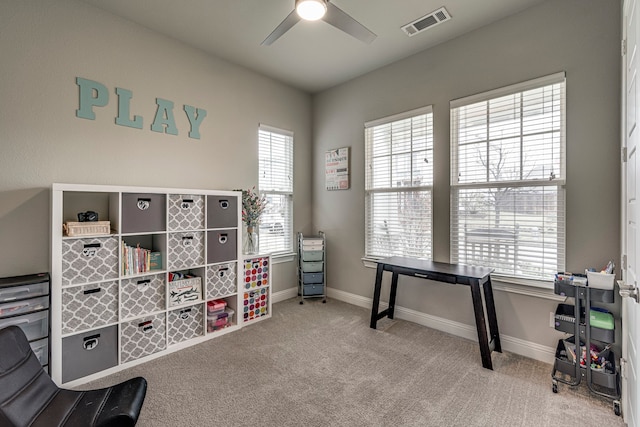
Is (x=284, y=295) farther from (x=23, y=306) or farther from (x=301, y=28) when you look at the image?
(x=301, y=28)

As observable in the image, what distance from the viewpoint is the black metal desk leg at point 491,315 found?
260 centimetres

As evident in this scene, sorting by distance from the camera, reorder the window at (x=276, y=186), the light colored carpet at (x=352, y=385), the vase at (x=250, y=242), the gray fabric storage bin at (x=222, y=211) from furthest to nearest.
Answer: the window at (x=276, y=186)
the vase at (x=250, y=242)
the gray fabric storage bin at (x=222, y=211)
the light colored carpet at (x=352, y=385)

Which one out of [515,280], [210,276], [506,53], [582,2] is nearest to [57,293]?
[210,276]

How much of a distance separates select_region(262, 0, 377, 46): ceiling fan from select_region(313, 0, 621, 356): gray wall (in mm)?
1227

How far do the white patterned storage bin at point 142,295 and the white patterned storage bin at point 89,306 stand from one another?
70 mm

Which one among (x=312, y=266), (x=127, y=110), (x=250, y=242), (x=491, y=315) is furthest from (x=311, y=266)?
(x=127, y=110)

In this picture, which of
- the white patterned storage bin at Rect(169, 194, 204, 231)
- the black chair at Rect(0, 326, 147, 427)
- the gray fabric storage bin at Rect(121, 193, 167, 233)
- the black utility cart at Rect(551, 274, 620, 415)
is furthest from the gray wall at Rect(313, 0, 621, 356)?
the black chair at Rect(0, 326, 147, 427)

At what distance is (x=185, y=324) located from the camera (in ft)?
9.20

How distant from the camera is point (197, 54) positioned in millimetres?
3199

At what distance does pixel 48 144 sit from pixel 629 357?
4195mm

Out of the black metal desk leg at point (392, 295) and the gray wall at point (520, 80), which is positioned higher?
the gray wall at point (520, 80)

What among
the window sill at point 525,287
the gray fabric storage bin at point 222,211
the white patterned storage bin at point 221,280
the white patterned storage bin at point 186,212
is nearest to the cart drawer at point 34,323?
the white patterned storage bin at point 186,212

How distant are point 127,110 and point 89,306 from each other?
1719mm

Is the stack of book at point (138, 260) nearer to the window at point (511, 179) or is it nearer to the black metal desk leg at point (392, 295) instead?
the black metal desk leg at point (392, 295)
